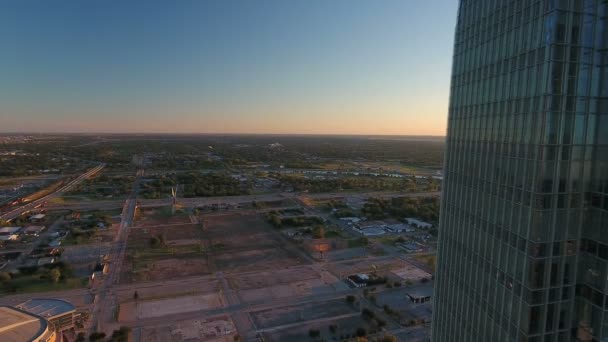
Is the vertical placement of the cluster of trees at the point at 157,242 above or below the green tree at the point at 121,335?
above

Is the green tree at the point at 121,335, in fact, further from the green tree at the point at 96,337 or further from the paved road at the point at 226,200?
the paved road at the point at 226,200

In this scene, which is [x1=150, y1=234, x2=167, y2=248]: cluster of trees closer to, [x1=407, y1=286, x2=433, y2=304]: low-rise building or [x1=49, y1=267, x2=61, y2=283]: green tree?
[x1=49, y1=267, x2=61, y2=283]: green tree

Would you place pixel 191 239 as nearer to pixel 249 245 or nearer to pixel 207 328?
pixel 249 245

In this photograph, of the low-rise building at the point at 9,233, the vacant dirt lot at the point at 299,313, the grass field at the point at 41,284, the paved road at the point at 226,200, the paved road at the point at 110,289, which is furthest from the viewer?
the paved road at the point at 226,200

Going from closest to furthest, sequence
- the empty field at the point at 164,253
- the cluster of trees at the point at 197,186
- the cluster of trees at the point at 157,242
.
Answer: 1. the empty field at the point at 164,253
2. the cluster of trees at the point at 157,242
3. the cluster of trees at the point at 197,186

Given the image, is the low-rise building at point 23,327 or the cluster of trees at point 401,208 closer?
the low-rise building at point 23,327

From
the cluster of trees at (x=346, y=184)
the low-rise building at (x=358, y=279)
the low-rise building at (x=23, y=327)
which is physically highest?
the cluster of trees at (x=346, y=184)

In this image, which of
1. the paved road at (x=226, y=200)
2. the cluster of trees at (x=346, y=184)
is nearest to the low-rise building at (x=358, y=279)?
the paved road at (x=226, y=200)

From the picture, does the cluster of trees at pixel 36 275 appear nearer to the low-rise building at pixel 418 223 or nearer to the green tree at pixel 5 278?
the green tree at pixel 5 278
